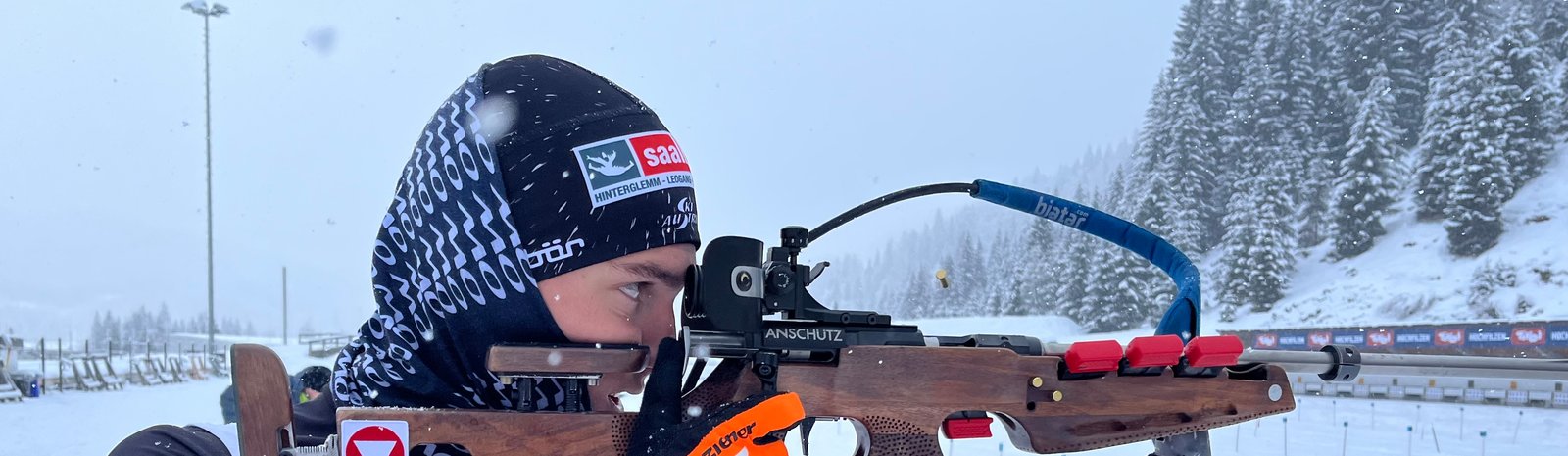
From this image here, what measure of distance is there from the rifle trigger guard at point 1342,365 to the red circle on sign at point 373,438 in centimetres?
136

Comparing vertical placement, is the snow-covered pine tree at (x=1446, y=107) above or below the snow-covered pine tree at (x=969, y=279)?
above

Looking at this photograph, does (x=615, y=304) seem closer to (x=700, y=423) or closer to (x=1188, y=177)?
(x=700, y=423)

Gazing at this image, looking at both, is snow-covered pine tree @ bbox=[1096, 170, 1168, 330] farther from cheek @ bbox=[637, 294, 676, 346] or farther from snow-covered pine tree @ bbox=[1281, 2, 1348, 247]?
cheek @ bbox=[637, 294, 676, 346]

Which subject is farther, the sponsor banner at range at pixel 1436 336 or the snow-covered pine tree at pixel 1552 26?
the snow-covered pine tree at pixel 1552 26

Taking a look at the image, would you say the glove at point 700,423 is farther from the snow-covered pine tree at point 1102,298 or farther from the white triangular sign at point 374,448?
the snow-covered pine tree at point 1102,298

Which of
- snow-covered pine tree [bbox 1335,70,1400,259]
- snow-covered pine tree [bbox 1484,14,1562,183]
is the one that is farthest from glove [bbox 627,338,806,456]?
snow-covered pine tree [bbox 1484,14,1562,183]

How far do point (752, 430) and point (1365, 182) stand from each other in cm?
1885

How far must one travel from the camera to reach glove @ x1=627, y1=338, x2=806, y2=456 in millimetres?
954

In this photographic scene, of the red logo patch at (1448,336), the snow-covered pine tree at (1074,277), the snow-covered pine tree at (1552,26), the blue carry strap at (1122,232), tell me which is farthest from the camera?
the snow-covered pine tree at (1552,26)

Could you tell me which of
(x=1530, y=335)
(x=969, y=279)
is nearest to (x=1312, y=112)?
(x=969, y=279)

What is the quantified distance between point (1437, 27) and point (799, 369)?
78.9 ft

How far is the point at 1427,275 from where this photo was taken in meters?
14.9

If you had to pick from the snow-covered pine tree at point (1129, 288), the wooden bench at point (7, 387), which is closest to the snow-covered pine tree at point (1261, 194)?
the snow-covered pine tree at point (1129, 288)

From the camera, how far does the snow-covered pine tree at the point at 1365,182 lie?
16.4 m
